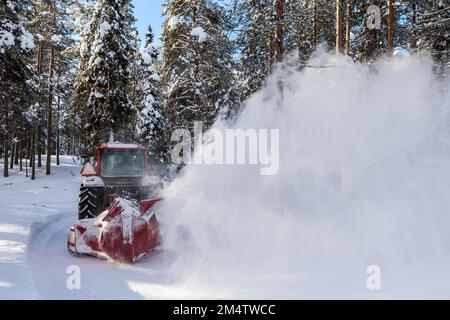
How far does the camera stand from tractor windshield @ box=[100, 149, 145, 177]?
9.18 metres

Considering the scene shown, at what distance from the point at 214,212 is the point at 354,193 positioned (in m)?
2.54

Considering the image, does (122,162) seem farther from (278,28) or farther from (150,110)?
(150,110)

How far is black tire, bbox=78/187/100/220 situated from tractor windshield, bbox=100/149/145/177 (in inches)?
37.4

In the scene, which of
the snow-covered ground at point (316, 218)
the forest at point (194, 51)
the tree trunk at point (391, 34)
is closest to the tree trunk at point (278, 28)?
the forest at point (194, 51)

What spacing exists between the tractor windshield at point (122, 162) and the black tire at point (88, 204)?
0.95 metres

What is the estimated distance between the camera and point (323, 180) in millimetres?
7043

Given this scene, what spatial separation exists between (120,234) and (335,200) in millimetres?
3799

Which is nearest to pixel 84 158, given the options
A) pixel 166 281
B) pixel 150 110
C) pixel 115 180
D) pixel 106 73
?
pixel 115 180

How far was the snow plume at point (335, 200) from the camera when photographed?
6.05 meters

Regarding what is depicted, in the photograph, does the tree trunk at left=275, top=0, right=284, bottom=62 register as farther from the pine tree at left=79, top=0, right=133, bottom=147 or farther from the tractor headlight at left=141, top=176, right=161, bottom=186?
the pine tree at left=79, top=0, right=133, bottom=147

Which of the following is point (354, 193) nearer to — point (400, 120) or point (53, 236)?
point (400, 120)

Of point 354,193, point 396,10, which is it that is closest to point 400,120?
point 354,193

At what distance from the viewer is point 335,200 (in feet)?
22.6

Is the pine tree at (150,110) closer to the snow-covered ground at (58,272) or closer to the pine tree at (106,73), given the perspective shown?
the pine tree at (106,73)
